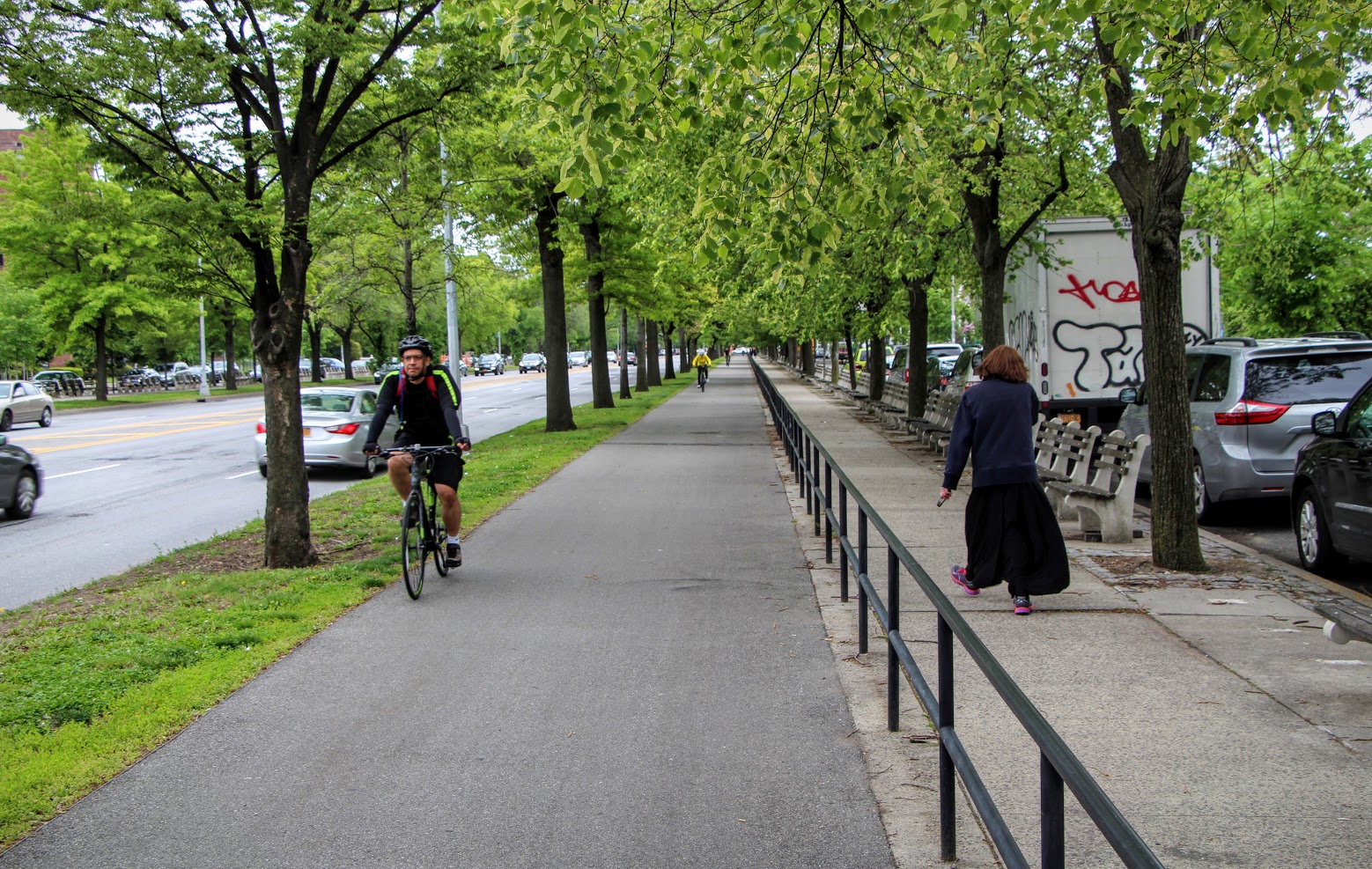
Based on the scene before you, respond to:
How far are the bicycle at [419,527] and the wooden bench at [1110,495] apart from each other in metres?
5.50

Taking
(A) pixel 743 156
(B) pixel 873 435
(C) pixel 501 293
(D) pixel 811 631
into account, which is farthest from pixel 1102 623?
(C) pixel 501 293

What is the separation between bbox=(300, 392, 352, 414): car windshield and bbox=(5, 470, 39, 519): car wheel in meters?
4.65

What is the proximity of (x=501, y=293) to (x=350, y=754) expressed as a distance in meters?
34.9

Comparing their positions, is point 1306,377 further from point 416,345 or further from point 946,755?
point 946,755

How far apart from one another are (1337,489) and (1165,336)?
160 cm

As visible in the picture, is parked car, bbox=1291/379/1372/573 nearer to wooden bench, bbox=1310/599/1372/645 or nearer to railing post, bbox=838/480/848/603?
wooden bench, bbox=1310/599/1372/645

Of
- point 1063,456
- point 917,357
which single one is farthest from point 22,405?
point 1063,456

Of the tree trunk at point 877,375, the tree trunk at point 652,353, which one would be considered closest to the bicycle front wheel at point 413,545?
the tree trunk at point 877,375

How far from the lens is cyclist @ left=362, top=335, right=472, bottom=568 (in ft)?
27.7

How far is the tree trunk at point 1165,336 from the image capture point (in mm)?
8445

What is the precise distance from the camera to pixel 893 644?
4750 mm

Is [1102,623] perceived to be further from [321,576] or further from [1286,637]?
[321,576]

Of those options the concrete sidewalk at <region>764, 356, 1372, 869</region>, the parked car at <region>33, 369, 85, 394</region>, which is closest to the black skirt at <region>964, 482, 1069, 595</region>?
the concrete sidewalk at <region>764, 356, 1372, 869</region>

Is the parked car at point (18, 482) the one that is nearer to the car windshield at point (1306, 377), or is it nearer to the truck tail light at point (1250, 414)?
the truck tail light at point (1250, 414)
